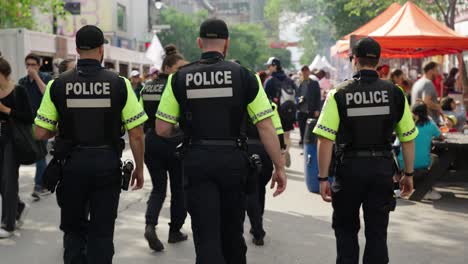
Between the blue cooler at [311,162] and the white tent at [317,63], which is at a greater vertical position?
the blue cooler at [311,162]

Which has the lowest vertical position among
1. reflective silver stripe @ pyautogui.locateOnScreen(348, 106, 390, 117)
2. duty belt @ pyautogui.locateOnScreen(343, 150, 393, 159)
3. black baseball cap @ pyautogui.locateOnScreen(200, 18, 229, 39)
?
duty belt @ pyautogui.locateOnScreen(343, 150, 393, 159)

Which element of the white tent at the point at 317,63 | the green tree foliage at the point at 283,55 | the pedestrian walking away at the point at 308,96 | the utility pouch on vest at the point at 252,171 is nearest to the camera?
the utility pouch on vest at the point at 252,171

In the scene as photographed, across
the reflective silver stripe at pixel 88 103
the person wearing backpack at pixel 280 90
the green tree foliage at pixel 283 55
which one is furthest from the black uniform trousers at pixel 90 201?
the green tree foliage at pixel 283 55

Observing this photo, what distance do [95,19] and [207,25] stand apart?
51.3 meters

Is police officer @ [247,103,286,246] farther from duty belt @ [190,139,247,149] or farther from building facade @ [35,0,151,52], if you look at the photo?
building facade @ [35,0,151,52]

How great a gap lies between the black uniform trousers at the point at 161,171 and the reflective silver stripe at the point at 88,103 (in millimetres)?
1774

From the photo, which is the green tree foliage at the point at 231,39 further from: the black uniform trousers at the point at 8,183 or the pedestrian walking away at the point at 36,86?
the black uniform trousers at the point at 8,183

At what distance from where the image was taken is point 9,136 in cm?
713

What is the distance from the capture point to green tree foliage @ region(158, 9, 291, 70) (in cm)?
7712

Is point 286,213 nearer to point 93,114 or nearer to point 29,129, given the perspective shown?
point 29,129

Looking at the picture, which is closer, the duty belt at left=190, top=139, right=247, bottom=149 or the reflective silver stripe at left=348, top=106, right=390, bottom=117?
the duty belt at left=190, top=139, right=247, bottom=149

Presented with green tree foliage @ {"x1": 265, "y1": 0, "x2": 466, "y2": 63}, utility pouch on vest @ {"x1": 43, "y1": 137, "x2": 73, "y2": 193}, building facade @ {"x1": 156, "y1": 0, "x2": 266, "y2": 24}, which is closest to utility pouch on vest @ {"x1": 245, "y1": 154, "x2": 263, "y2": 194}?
utility pouch on vest @ {"x1": 43, "y1": 137, "x2": 73, "y2": 193}

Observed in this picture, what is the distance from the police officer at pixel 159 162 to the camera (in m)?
6.36

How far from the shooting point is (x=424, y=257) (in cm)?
626
